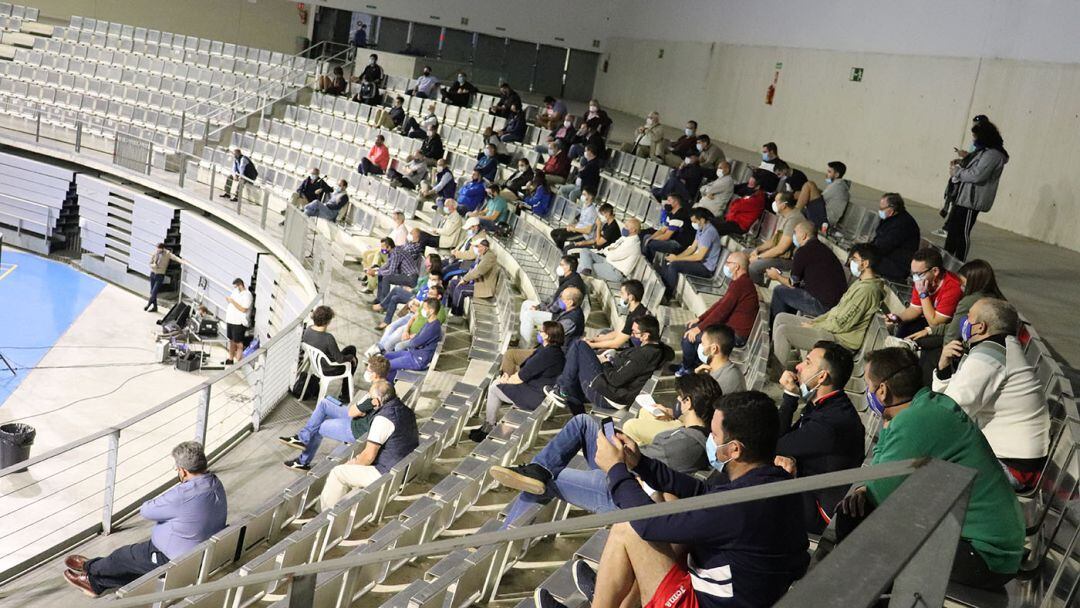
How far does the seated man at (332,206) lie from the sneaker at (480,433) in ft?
31.8

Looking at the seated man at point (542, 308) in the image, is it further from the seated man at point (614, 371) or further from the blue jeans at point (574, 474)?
the blue jeans at point (574, 474)

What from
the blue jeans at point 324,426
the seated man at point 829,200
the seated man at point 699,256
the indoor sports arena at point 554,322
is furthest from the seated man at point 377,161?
the blue jeans at point 324,426

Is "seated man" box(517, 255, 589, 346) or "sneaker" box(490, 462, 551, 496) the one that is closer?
"sneaker" box(490, 462, 551, 496)

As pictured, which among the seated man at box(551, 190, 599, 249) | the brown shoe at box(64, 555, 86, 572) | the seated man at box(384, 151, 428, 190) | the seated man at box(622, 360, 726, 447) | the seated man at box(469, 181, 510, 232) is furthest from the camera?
the seated man at box(384, 151, 428, 190)

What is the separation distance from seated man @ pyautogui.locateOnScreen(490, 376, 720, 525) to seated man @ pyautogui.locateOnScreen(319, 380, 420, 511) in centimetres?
190

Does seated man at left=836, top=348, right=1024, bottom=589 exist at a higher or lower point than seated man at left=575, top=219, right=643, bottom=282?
higher

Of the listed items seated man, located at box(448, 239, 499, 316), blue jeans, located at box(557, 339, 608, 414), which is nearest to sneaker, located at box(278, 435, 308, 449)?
blue jeans, located at box(557, 339, 608, 414)

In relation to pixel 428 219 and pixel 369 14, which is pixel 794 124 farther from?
pixel 369 14

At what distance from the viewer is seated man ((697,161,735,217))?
11250 mm

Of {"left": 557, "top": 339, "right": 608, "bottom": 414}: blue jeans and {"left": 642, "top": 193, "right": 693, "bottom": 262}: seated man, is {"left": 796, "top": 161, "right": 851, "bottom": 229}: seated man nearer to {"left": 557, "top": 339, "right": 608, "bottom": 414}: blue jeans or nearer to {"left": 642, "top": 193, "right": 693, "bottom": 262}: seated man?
{"left": 642, "top": 193, "right": 693, "bottom": 262}: seated man

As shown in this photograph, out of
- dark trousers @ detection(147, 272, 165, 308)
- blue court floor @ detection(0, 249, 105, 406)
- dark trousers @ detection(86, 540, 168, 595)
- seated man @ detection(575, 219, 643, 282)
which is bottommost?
blue court floor @ detection(0, 249, 105, 406)

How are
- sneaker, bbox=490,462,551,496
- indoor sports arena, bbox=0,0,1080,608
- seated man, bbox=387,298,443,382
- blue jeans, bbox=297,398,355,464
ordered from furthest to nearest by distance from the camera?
seated man, bbox=387,298,443,382, blue jeans, bbox=297,398,355,464, sneaker, bbox=490,462,551,496, indoor sports arena, bbox=0,0,1080,608

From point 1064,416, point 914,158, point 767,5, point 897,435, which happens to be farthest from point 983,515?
point 767,5

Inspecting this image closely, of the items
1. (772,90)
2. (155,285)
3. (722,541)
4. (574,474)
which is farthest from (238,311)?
(722,541)
